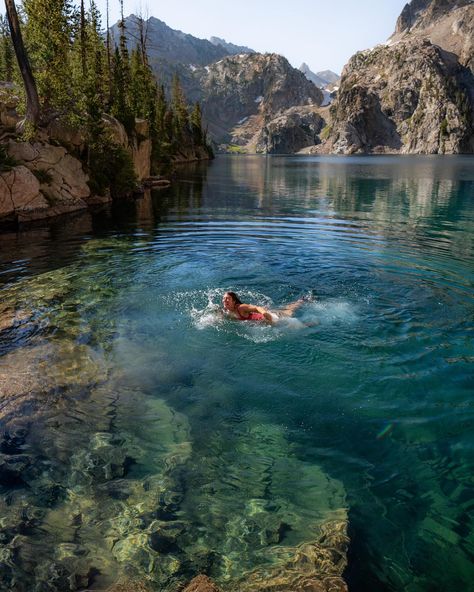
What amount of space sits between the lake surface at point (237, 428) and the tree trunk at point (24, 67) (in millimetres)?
19455

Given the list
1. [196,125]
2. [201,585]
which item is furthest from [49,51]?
[196,125]

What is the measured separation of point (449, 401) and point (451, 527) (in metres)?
3.54

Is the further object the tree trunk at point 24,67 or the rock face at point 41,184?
the rock face at point 41,184

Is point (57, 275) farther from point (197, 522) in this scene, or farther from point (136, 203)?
point (136, 203)

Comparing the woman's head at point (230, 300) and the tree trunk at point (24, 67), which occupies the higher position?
the tree trunk at point (24, 67)

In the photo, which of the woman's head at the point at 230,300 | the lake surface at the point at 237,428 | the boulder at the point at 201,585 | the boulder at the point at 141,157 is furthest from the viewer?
the boulder at the point at 141,157

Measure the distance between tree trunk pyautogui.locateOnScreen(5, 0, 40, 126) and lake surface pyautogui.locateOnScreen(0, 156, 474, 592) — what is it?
766 inches

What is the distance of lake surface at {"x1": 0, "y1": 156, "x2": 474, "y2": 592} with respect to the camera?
222 inches

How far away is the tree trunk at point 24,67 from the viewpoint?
28.6m

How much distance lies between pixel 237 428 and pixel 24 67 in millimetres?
33013

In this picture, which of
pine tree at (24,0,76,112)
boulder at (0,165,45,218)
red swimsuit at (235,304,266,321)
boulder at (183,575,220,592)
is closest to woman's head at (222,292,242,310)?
red swimsuit at (235,304,266,321)

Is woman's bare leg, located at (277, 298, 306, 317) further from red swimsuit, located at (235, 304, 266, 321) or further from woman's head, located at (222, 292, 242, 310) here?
woman's head, located at (222, 292, 242, 310)

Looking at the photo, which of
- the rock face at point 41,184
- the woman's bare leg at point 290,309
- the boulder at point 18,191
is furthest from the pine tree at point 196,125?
the woman's bare leg at point 290,309

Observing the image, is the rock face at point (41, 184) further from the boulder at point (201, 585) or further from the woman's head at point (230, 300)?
the boulder at point (201, 585)
